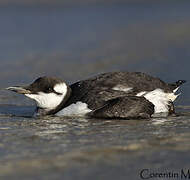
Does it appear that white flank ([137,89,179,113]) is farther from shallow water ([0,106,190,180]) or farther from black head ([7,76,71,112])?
black head ([7,76,71,112])

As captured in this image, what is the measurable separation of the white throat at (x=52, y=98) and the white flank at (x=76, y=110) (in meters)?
0.45

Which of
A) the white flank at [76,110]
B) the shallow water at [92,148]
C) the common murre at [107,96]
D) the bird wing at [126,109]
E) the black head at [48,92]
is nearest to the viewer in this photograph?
the shallow water at [92,148]

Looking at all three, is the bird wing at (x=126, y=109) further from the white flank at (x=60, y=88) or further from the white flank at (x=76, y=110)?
the white flank at (x=60, y=88)

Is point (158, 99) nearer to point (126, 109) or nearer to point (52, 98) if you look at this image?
point (126, 109)

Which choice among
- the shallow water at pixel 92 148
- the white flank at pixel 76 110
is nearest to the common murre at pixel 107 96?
the white flank at pixel 76 110

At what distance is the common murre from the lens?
9148mm

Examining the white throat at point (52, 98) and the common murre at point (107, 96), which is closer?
the common murre at point (107, 96)

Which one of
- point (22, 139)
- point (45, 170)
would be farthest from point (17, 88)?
point (45, 170)

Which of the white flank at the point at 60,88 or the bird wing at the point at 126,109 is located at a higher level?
the white flank at the point at 60,88

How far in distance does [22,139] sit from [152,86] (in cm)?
335

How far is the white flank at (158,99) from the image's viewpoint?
31.0 feet

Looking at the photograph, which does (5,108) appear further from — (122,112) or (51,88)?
(122,112)

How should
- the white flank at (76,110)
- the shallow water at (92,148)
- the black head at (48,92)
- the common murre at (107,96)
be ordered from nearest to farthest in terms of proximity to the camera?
the shallow water at (92,148), the common murre at (107,96), the white flank at (76,110), the black head at (48,92)

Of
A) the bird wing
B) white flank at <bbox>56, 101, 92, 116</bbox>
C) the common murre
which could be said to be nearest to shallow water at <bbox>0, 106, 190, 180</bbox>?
the bird wing
